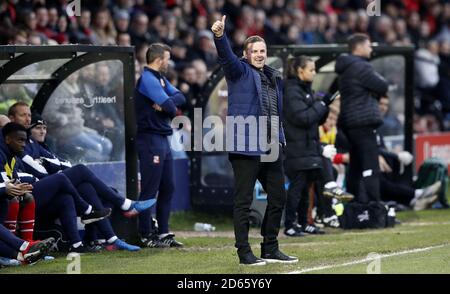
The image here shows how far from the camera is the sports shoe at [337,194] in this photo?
1409 centimetres

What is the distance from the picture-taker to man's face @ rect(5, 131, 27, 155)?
1150 cm

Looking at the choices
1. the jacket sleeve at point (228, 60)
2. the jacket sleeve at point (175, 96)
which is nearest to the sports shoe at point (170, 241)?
the jacket sleeve at point (175, 96)

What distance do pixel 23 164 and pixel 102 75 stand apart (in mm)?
1592

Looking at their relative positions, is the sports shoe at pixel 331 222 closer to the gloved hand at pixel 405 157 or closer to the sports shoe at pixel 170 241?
the gloved hand at pixel 405 157

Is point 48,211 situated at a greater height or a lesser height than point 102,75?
lesser

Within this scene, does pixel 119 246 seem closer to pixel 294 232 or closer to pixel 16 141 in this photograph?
pixel 16 141

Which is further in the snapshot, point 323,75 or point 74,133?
point 323,75

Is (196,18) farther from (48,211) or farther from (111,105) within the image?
(48,211)

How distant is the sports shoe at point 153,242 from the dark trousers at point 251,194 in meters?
2.05

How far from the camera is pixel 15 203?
11.3 meters

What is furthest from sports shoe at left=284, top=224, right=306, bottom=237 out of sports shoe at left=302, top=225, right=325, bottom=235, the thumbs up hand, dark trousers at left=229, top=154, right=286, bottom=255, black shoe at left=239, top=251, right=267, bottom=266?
the thumbs up hand

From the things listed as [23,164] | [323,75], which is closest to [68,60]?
[23,164]

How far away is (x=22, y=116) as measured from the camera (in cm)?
1195

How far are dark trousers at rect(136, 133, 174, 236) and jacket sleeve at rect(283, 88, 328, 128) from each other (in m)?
1.57
